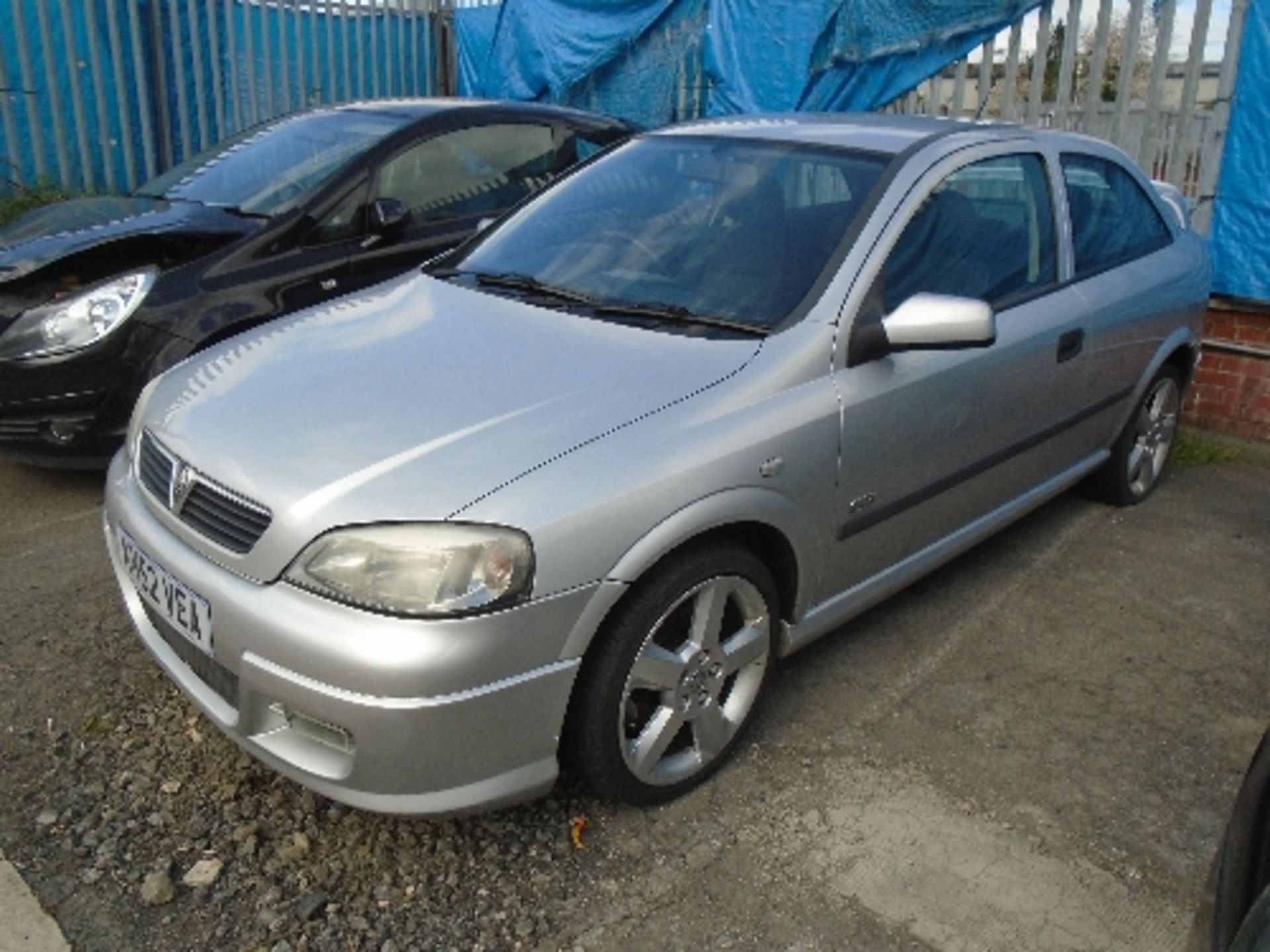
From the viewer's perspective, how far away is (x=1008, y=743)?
2998 mm

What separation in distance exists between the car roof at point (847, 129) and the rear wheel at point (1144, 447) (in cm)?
141

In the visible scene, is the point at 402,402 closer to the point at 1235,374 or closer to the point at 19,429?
the point at 19,429

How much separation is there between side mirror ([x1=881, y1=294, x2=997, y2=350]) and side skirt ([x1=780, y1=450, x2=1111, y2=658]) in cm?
72

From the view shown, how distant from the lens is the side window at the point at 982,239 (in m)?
3.06

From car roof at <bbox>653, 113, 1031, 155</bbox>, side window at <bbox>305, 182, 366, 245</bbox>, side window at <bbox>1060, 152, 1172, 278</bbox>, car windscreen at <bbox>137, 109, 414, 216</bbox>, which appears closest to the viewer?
car roof at <bbox>653, 113, 1031, 155</bbox>

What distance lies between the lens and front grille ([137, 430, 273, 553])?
89.7 inches

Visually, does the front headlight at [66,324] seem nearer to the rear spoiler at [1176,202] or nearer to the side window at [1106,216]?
the side window at [1106,216]

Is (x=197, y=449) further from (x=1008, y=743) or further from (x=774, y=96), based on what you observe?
(x=774, y=96)

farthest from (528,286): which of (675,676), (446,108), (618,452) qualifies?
(446,108)

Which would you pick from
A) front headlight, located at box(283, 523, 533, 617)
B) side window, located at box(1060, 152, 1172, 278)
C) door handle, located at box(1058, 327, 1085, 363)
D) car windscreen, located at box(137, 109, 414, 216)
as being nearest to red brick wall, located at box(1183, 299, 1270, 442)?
side window, located at box(1060, 152, 1172, 278)

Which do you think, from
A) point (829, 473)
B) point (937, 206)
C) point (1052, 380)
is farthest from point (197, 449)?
point (1052, 380)

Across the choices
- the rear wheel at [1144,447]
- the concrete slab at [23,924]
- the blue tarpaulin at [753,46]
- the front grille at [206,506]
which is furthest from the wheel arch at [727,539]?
the blue tarpaulin at [753,46]

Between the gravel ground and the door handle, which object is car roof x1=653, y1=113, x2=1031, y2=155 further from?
the gravel ground

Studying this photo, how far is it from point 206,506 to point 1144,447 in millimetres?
3857
